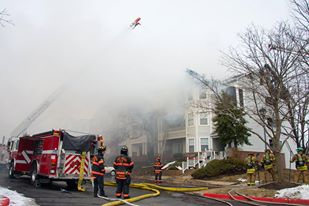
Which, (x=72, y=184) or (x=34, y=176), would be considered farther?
(x=34, y=176)

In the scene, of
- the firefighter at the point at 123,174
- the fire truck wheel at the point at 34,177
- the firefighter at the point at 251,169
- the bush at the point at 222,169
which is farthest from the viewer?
the bush at the point at 222,169

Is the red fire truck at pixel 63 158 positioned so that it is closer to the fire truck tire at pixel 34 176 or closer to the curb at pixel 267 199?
the fire truck tire at pixel 34 176

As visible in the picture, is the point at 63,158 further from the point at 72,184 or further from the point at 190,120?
the point at 190,120

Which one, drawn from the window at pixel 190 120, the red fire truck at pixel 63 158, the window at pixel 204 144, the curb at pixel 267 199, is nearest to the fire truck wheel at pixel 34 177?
the red fire truck at pixel 63 158

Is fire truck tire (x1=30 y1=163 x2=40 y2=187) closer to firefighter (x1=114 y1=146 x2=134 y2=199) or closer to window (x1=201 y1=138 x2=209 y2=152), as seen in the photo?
firefighter (x1=114 y1=146 x2=134 y2=199)

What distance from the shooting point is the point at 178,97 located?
949 inches

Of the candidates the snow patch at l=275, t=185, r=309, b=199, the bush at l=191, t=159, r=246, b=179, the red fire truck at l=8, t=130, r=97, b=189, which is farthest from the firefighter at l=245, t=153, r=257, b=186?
the red fire truck at l=8, t=130, r=97, b=189

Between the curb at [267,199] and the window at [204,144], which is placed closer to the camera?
the curb at [267,199]

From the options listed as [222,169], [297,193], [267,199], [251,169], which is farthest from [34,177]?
[222,169]

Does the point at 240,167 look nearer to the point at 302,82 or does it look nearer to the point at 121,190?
the point at 302,82

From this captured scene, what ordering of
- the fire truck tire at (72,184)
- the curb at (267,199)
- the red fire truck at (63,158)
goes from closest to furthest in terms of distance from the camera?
the curb at (267,199) → the red fire truck at (63,158) → the fire truck tire at (72,184)

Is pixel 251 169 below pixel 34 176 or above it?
above

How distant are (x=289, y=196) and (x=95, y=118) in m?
19.7

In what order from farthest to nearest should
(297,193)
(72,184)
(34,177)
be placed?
(34,177), (72,184), (297,193)
